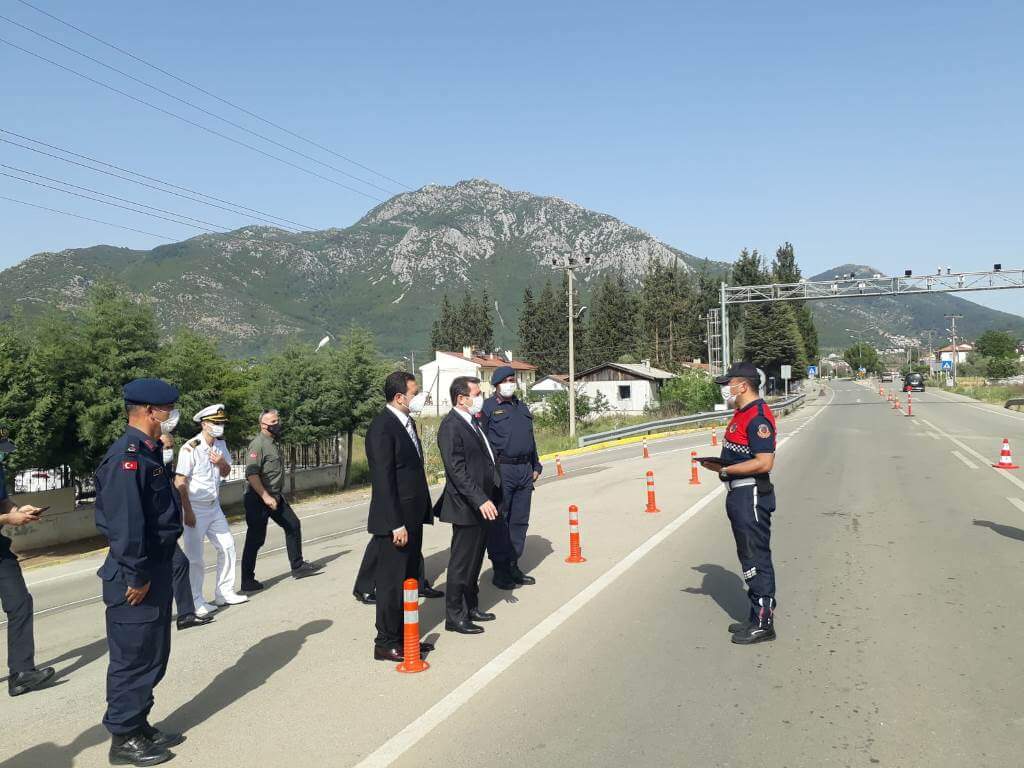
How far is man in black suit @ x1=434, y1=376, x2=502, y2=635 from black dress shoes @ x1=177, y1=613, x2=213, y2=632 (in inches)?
94.4

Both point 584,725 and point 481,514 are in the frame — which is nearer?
point 584,725

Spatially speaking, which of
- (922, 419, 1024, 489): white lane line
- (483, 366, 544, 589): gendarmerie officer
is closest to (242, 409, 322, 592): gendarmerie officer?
(483, 366, 544, 589): gendarmerie officer

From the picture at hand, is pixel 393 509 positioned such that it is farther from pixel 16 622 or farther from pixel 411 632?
pixel 16 622

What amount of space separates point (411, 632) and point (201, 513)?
328 cm

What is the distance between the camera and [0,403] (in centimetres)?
1552

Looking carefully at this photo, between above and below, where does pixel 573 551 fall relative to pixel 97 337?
below

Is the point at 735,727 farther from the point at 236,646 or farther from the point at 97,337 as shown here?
the point at 97,337

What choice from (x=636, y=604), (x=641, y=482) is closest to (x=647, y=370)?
(x=641, y=482)

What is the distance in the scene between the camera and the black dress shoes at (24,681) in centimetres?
557

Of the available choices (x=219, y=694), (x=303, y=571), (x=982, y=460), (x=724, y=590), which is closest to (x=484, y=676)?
(x=219, y=694)

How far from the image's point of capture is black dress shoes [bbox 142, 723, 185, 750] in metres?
4.30

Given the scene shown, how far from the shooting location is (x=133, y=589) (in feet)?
13.7

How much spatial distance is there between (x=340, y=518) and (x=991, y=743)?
12935 millimetres

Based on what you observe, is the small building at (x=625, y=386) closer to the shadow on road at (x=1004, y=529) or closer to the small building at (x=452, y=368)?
Answer: the small building at (x=452, y=368)
